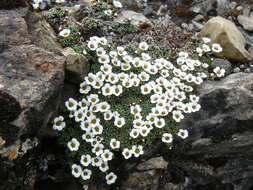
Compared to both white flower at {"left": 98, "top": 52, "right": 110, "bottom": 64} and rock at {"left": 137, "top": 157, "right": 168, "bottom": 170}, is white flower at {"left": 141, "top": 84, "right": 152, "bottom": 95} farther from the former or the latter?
rock at {"left": 137, "top": 157, "right": 168, "bottom": 170}

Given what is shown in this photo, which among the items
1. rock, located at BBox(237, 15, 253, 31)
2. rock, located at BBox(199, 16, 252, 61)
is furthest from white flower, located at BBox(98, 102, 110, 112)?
rock, located at BBox(237, 15, 253, 31)

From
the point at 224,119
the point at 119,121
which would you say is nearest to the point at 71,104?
the point at 119,121

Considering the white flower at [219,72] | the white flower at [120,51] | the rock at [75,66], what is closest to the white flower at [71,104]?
the rock at [75,66]

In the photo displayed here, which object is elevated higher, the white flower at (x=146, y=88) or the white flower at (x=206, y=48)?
the white flower at (x=206, y=48)

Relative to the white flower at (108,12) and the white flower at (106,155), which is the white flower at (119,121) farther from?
the white flower at (108,12)

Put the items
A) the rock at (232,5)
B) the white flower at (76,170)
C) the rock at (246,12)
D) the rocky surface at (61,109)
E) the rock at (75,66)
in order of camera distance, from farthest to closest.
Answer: the rock at (232,5), the rock at (246,12), the rock at (75,66), the white flower at (76,170), the rocky surface at (61,109)

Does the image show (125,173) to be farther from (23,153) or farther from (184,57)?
(184,57)

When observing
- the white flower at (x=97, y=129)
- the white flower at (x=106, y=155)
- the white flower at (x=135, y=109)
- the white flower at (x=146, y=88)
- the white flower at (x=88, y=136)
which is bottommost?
the white flower at (x=106, y=155)
